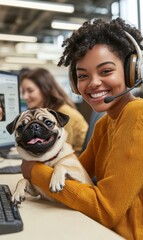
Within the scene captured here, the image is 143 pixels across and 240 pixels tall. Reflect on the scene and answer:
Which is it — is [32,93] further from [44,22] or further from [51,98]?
[44,22]

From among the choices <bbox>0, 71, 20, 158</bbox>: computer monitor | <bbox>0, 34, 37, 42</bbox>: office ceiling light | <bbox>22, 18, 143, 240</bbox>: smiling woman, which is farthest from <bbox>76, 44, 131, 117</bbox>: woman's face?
<bbox>0, 34, 37, 42</bbox>: office ceiling light

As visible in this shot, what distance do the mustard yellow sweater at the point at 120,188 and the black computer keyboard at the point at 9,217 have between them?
0.38 feet

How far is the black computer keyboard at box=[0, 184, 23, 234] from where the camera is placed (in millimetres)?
767

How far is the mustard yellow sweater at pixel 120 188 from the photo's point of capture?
894 millimetres

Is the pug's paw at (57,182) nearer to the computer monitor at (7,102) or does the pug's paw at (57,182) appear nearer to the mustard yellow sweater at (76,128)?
the computer monitor at (7,102)

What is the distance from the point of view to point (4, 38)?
9.07m

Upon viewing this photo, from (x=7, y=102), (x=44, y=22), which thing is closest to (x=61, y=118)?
(x=7, y=102)

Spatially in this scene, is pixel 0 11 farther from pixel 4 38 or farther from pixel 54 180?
pixel 54 180

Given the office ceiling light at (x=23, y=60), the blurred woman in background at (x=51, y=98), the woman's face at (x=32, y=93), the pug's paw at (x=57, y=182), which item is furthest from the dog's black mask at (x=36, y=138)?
the office ceiling light at (x=23, y=60)

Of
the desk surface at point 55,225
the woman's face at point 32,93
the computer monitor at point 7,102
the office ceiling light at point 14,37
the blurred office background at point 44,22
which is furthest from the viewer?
the office ceiling light at point 14,37

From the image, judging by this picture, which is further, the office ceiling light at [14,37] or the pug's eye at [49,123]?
the office ceiling light at [14,37]

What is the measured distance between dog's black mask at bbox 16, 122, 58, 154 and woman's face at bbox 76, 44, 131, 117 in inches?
7.9

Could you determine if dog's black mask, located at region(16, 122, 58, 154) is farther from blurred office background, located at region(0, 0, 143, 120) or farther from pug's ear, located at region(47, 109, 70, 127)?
blurred office background, located at region(0, 0, 143, 120)

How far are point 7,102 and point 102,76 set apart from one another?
35.9 inches
